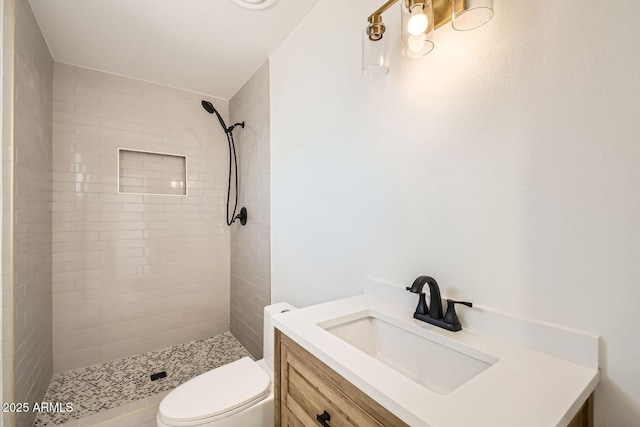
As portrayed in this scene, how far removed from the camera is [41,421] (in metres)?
1.71

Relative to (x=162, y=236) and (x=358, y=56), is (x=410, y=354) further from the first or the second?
(x=162, y=236)

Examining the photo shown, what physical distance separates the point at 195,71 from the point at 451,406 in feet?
9.10

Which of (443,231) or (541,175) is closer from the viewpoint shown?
(541,175)

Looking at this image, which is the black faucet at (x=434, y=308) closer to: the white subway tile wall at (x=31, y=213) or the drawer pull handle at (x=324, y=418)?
the drawer pull handle at (x=324, y=418)

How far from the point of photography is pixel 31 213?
5.50ft

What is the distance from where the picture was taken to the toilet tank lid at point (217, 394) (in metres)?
1.18

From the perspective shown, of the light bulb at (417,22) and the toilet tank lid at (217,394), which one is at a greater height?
the light bulb at (417,22)

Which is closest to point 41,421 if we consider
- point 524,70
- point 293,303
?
point 293,303

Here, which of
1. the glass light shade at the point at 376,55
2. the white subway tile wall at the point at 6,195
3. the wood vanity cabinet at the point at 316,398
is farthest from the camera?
the white subway tile wall at the point at 6,195

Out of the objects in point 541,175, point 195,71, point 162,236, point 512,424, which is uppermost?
point 195,71

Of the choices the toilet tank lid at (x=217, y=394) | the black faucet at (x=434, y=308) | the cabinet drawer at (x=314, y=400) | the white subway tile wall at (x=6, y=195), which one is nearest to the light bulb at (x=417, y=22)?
the black faucet at (x=434, y=308)

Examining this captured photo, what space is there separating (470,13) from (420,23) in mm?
146

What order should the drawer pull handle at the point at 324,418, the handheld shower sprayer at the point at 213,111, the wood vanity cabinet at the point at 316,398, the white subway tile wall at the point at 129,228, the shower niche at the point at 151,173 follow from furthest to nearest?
the handheld shower sprayer at the point at 213,111 < the shower niche at the point at 151,173 < the white subway tile wall at the point at 129,228 < the drawer pull handle at the point at 324,418 < the wood vanity cabinet at the point at 316,398

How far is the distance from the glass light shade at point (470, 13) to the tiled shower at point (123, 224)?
1.62 meters
